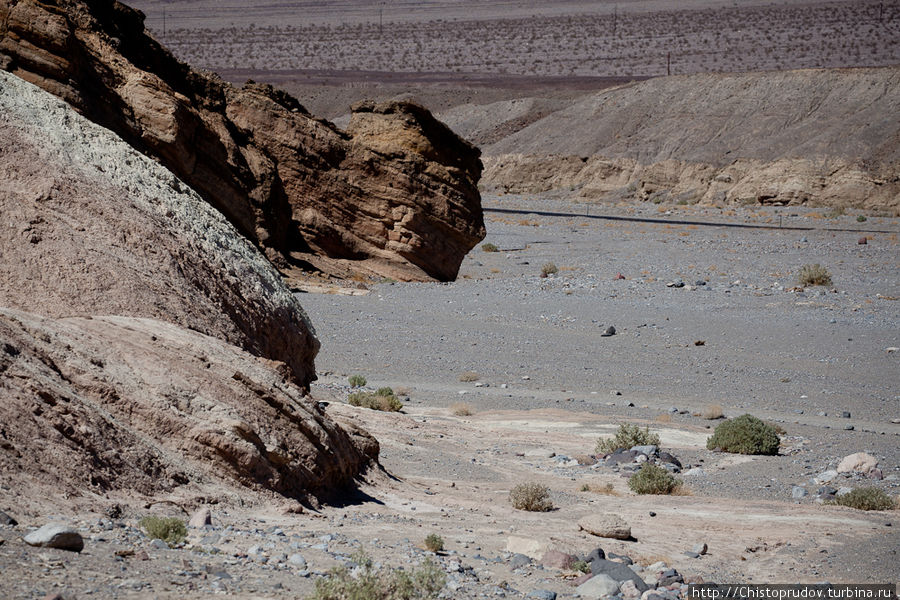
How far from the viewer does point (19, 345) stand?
6.51 metres

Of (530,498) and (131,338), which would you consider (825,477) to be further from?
(131,338)

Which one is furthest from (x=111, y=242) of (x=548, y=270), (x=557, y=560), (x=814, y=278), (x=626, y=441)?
(x=548, y=270)

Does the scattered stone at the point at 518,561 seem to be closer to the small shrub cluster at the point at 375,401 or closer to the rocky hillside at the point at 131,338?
the rocky hillside at the point at 131,338

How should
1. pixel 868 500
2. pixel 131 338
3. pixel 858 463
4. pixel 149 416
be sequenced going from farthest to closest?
pixel 858 463 < pixel 868 500 < pixel 131 338 < pixel 149 416

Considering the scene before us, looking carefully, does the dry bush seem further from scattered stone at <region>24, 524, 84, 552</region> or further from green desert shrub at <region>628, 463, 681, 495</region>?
scattered stone at <region>24, 524, 84, 552</region>

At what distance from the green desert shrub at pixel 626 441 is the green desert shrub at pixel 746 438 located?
0.94 m

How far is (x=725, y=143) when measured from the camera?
65.1 metres

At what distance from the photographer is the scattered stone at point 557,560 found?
6.65 meters

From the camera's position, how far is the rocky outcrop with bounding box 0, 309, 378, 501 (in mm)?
5973

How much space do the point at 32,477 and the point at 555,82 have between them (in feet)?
334

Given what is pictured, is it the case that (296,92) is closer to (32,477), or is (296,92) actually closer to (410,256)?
(410,256)

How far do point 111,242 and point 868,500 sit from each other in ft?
22.2

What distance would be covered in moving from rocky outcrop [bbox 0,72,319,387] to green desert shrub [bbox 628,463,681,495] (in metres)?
3.45

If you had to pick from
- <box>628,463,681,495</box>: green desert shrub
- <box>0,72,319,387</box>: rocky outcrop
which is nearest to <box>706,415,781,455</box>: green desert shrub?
<box>628,463,681,495</box>: green desert shrub
